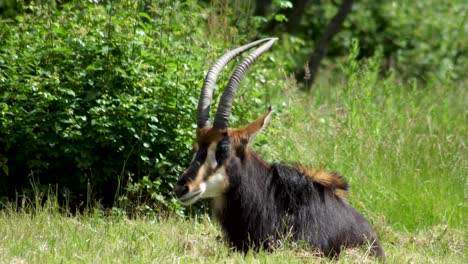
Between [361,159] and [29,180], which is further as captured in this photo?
[361,159]

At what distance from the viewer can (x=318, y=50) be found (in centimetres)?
1864

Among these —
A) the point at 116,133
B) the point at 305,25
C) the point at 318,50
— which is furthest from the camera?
the point at 305,25

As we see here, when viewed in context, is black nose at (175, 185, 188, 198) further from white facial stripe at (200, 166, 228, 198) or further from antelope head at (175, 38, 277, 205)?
white facial stripe at (200, 166, 228, 198)

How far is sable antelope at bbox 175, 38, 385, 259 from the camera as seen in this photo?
796 centimetres

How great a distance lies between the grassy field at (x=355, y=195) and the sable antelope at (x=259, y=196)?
0.22 m

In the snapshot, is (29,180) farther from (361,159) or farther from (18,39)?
(361,159)

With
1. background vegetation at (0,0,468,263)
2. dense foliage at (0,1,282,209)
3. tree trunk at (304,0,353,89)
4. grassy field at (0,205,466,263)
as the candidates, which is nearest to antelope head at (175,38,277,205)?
grassy field at (0,205,466,263)

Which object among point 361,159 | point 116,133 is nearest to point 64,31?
point 116,133

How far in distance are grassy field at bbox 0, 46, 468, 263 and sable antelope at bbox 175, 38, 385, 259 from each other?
220mm

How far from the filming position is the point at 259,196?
8.20 m

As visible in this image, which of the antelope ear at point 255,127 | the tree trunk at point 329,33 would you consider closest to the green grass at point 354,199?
the antelope ear at point 255,127

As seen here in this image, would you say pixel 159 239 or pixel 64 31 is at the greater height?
pixel 64 31

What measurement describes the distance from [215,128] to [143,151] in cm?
209

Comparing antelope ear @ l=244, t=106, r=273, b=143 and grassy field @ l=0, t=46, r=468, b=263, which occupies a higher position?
antelope ear @ l=244, t=106, r=273, b=143
